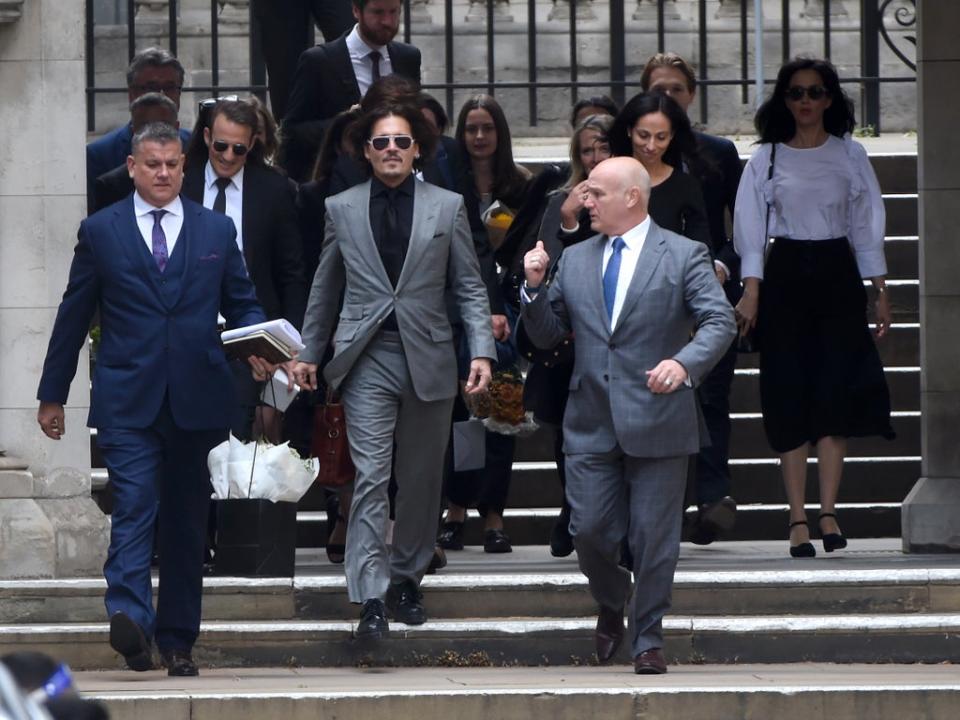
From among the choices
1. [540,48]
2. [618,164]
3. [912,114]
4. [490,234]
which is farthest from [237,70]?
[618,164]

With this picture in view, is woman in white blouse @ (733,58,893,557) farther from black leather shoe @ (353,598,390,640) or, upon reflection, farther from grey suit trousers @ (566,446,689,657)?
black leather shoe @ (353,598,390,640)

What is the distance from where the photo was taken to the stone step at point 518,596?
8.58 metres

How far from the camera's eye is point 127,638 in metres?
7.64

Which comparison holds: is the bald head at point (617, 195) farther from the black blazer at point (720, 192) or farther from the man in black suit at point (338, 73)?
the man in black suit at point (338, 73)

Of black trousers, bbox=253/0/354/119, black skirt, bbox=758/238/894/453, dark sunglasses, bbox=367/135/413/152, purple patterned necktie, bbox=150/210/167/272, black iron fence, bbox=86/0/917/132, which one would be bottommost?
black skirt, bbox=758/238/894/453

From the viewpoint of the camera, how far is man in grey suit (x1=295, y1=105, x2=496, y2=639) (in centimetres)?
823

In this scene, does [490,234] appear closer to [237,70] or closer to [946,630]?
[946,630]

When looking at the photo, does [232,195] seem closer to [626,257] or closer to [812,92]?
[626,257]

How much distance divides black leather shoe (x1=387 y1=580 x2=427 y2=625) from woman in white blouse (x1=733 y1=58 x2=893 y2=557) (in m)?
2.01

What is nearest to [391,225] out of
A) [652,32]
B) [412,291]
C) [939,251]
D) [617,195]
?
[412,291]

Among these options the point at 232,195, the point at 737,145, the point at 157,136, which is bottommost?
the point at 232,195

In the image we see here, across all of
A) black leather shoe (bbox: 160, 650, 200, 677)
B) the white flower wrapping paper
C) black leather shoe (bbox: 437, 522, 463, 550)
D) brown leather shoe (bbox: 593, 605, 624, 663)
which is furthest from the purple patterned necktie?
black leather shoe (bbox: 437, 522, 463, 550)

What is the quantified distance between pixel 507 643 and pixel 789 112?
290cm

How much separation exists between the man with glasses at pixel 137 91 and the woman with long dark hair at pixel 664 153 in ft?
6.80
